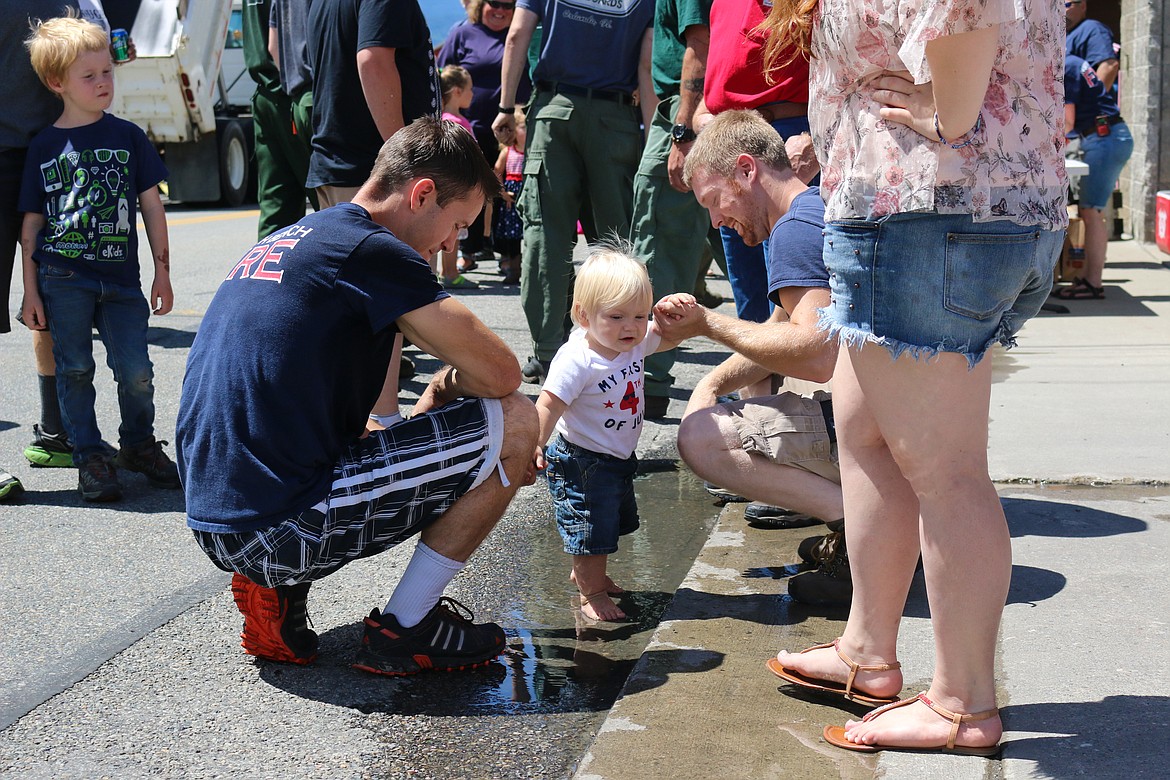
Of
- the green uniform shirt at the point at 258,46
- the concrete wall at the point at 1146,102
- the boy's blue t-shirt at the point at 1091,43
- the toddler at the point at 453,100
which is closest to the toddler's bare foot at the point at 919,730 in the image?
the green uniform shirt at the point at 258,46

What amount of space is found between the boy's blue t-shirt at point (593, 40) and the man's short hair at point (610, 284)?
102 inches

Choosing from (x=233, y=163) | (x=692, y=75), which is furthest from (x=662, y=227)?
(x=233, y=163)

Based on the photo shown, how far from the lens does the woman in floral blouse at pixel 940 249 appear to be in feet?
6.97

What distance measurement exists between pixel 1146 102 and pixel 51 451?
30.7 ft

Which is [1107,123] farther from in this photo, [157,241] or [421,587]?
[421,587]

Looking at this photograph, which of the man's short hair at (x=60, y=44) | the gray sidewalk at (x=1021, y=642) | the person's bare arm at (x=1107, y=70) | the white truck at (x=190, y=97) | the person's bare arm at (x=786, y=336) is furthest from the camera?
the white truck at (x=190, y=97)

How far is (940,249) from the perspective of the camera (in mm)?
2186

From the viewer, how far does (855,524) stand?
2.54m

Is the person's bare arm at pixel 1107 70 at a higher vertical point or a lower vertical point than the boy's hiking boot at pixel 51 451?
higher

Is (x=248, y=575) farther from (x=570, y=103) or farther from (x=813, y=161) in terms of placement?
(x=570, y=103)

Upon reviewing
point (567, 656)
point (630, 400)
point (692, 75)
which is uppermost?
point (692, 75)

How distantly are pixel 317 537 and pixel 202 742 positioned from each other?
51cm

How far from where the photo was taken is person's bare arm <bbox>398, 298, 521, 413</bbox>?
9.31 ft

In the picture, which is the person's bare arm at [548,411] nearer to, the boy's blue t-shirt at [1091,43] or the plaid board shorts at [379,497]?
the plaid board shorts at [379,497]
